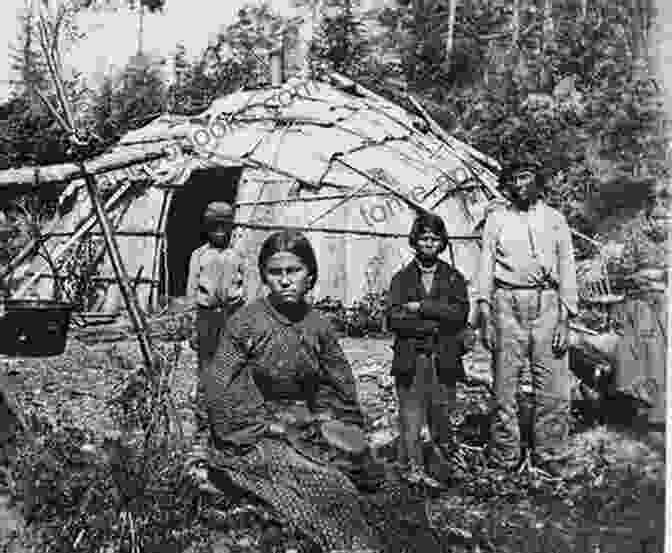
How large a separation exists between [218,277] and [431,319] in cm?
90

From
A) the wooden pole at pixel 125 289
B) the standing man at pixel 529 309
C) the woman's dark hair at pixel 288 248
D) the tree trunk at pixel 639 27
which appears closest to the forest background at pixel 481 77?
the tree trunk at pixel 639 27

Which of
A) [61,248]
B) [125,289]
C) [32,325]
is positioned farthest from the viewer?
[61,248]

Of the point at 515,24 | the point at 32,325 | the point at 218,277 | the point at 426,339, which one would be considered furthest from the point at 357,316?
the point at 515,24

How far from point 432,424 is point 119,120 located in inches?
A: 73.1

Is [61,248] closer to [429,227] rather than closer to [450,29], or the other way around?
[429,227]

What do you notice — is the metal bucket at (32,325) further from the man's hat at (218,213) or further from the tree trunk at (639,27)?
the tree trunk at (639,27)

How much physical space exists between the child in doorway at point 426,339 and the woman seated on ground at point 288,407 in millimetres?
569

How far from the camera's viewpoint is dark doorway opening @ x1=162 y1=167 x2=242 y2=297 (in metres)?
4.46

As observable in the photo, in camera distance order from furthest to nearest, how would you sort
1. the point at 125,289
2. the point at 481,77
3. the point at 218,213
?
the point at 481,77
the point at 218,213
the point at 125,289

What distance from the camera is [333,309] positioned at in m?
3.42

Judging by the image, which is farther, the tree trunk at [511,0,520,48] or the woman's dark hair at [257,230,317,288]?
the tree trunk at [511,0,520,48]

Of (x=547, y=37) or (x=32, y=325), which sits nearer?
(x=32, y=325)

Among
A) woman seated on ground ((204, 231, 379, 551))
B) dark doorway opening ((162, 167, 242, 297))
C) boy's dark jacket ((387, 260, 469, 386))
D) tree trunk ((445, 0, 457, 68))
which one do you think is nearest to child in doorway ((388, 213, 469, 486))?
boy's dark jacket ((387, 260, 469, 386))

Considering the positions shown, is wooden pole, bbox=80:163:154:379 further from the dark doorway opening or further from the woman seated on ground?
the dark doorway opening
